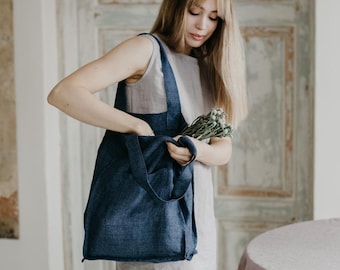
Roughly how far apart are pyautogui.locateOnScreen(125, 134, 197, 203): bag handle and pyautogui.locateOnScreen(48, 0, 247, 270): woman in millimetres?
23

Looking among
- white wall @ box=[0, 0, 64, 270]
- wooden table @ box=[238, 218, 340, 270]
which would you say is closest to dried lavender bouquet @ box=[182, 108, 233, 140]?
wooden table @ box=[238, 218, 340, 270]

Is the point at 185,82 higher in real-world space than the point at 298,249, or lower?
higher

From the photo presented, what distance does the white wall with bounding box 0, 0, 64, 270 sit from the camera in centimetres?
345

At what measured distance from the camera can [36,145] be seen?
11.5 ft

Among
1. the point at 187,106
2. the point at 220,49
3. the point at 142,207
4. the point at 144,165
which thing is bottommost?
the point at 142,207

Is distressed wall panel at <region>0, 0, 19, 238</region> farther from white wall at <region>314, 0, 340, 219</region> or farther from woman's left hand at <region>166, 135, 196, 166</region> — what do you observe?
woman's left hand at <region>166, 135, 196, 166</region>

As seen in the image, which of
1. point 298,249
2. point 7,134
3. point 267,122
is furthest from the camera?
point 7,134

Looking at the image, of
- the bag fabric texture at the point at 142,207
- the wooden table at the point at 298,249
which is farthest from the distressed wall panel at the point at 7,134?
the wooden table at the point at 298,249

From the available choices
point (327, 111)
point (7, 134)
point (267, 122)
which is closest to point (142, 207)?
point (327, 111)

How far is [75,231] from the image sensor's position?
3.70 metres

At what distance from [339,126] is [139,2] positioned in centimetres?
115

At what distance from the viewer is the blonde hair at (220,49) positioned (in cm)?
212

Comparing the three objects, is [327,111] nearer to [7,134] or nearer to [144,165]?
[144,165]

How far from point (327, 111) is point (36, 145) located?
4.62ft
